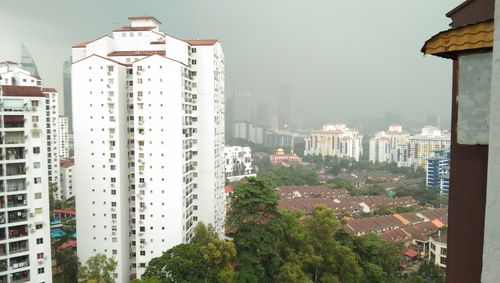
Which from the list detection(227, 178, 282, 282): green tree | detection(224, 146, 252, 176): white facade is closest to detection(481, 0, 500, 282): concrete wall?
detection(227, 178, 282, 282): green tree

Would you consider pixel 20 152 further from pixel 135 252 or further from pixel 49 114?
pixel 49 114

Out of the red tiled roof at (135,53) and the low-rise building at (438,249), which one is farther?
the low-rise building at (438,249)

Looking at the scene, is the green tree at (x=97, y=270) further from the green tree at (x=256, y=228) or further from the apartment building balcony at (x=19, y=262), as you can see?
the green tree at (x=256, y=228)

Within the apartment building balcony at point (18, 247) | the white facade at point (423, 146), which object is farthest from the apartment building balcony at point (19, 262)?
the white facade at point (423, 146)

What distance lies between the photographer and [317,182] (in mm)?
30547

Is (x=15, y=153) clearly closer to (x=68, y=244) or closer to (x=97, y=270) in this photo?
(x=97, y=270)

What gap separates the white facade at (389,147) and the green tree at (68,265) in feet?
133

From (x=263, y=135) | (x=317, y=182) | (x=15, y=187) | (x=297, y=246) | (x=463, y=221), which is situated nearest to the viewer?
(x=463, y=221)

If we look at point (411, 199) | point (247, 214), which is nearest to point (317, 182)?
point (411, 199)

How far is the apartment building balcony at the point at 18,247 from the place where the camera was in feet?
24.2

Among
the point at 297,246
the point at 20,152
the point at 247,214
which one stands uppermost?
the point at 20,152

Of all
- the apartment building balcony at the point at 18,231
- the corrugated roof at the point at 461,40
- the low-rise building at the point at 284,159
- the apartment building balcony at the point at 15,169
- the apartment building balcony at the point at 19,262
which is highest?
the corrugated roof at the point at 461,40

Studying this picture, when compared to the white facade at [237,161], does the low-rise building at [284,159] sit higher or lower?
lower

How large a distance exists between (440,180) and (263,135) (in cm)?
3704
